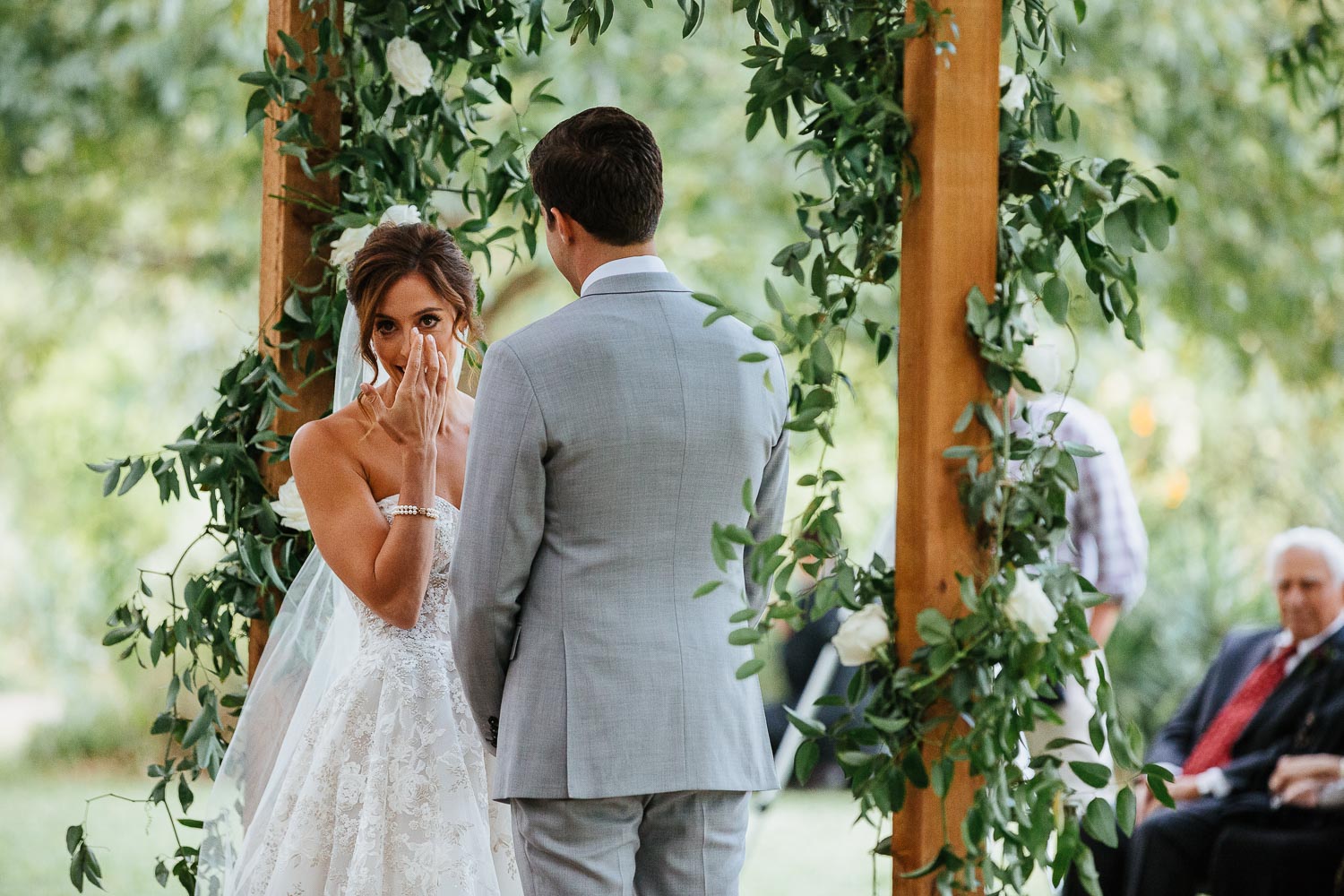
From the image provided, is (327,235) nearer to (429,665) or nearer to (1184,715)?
(429,665)

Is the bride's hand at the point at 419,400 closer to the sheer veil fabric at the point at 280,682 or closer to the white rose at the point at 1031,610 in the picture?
the sheer veil fabric at the point at 280,682

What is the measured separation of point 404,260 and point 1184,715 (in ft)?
10.4

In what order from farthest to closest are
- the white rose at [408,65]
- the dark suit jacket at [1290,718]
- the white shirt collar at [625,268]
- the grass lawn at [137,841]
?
the grass lawn at [137,841] → the dark suit jacket at [1290,718] → the white rose at [408,65] → the white shirt collar at [625,268]

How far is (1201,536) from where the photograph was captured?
25.7ft

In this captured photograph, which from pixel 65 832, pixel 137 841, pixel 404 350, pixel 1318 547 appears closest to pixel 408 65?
pixel 404 350

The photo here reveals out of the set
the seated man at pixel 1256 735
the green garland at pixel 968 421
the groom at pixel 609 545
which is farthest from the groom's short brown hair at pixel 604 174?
the seated man at pixel 1256 735

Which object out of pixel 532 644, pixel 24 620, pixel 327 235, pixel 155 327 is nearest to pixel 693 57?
pixel 155 327

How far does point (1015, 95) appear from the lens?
172cm

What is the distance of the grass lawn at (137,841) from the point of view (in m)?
5.67

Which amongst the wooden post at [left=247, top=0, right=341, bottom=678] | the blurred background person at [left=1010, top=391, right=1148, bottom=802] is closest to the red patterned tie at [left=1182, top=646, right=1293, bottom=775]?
the blurred background person at [left=1010, top=391, right=1148, bottom=802]

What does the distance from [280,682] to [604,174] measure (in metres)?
1.23

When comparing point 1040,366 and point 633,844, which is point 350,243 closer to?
point 633,844

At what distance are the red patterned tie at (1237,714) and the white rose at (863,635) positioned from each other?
2.91 m

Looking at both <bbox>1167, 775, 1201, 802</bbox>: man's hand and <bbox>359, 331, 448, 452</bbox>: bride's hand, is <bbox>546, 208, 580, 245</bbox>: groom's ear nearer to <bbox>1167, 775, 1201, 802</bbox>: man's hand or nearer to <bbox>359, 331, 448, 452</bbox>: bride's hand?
<bbox>359, 331, 448, 452</bbox>: bride's hand
